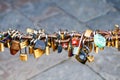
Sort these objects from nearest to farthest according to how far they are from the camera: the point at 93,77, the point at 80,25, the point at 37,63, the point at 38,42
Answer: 1. the point at 38,42
2. the point at 93,77
3. the point at 37,63
4. the point at 80,25

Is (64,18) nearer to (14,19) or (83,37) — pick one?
(14,19)

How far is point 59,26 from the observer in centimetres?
337

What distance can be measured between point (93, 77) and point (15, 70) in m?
0.76

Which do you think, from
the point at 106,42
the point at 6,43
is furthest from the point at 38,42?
the point at 106,42

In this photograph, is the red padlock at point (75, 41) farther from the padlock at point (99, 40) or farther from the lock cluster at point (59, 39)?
the padlock at point (99, 40)

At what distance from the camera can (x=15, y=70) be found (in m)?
2.66

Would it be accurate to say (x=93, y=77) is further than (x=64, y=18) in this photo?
No

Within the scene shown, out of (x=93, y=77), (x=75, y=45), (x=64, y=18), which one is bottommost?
(x=93, y=77)

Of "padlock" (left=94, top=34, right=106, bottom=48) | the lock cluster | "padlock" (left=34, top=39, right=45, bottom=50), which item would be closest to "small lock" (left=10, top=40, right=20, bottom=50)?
the lock cluster

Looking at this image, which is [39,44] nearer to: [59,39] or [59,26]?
[59,39]

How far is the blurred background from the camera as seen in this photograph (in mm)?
2629

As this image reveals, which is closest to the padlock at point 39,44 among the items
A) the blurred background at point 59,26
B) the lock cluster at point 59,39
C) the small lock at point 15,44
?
the lock cluster at point 59,39

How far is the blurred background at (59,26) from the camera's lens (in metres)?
2.63

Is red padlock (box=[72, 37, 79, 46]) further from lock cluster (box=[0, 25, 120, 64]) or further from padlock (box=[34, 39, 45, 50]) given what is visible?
padlock (box=[34, 39, 45, 50])
